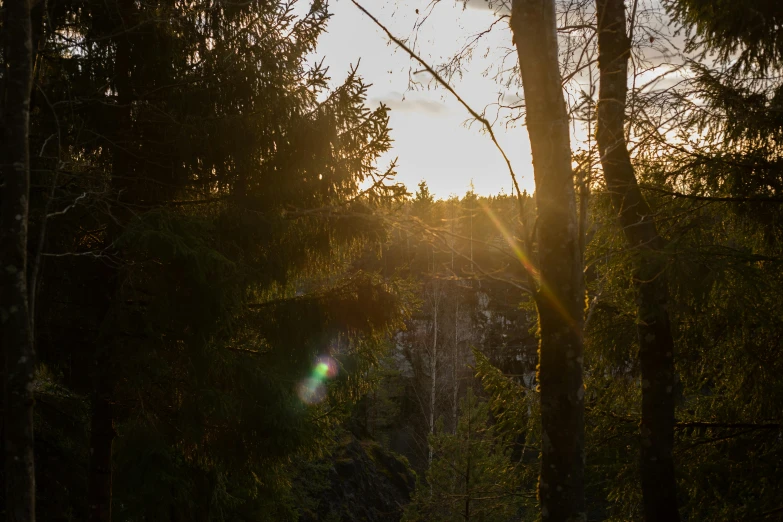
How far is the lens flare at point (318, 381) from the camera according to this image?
705 cm

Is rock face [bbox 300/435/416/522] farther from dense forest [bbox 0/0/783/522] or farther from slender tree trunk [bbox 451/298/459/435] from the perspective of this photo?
dense forest [bbox 0/0/783/522]

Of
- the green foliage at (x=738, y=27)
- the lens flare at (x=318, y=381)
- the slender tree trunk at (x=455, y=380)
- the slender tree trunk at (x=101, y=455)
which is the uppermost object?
the green foliage at (x=738, y=27)

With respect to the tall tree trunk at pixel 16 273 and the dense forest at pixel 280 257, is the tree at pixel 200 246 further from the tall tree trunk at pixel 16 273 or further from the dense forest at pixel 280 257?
the tall tree trunk at pixel 16 273

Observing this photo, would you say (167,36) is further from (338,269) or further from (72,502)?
(72,502)

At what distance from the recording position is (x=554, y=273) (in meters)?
3.20

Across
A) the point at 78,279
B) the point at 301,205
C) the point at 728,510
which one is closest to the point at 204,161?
the point at 301,205

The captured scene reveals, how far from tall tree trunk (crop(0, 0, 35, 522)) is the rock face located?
12.8 m

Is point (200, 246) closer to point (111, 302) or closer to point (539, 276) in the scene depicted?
point (111, 302)

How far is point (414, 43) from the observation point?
4117 millimetres

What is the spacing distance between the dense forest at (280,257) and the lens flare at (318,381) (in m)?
0.03

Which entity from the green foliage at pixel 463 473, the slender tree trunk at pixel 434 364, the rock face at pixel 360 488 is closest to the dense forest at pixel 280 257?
the green foliage at pixel 463 473

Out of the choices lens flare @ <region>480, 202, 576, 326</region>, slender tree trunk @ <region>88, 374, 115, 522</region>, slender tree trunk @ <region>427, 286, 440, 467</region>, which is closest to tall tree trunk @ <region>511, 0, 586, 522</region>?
lens flare @ <region>480, 202, 576, 326</region>

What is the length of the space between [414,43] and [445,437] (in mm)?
11200

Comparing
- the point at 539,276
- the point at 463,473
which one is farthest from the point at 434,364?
the point at 539,276
